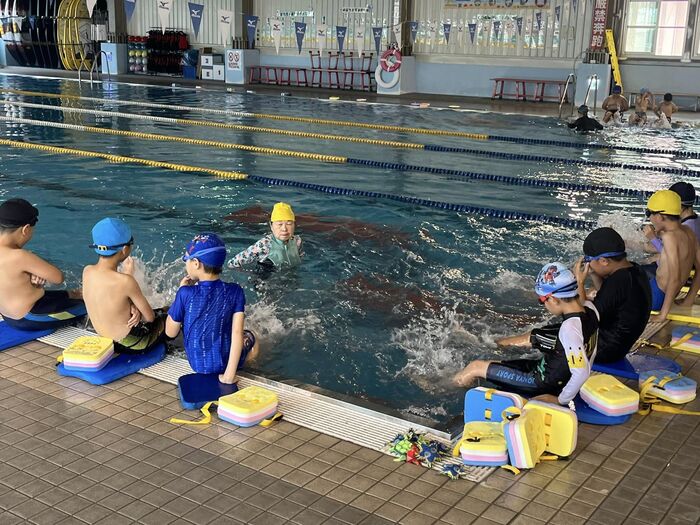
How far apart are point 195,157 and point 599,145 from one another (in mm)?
6913

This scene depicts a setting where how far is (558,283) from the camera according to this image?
3.58 meters

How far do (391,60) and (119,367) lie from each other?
63.3 feet

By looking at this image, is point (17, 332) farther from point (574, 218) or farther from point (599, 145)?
point (599, 145)

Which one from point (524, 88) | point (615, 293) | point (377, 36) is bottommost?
point (615, 293)

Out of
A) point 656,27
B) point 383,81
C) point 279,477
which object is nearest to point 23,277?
point 279,477

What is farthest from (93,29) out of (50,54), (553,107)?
(553,107)

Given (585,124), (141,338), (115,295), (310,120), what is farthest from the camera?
(310,120)

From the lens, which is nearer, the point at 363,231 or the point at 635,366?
the point at 635,366

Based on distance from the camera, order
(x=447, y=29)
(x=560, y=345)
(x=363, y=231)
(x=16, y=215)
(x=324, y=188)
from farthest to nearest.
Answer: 1. (x=447, y=29)
2. (x=324, y=188)
3. (x=363, y=231)
4. (x=16, y=215)
5. (x=560, y=345)

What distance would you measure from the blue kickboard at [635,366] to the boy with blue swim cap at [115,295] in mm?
2503

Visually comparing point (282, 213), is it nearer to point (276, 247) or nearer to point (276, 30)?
point (276, 247)

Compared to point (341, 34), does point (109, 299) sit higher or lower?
lower

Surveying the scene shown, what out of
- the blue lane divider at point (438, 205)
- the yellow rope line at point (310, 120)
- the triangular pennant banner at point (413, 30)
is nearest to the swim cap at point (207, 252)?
the blue lane divider at point (438, 205)

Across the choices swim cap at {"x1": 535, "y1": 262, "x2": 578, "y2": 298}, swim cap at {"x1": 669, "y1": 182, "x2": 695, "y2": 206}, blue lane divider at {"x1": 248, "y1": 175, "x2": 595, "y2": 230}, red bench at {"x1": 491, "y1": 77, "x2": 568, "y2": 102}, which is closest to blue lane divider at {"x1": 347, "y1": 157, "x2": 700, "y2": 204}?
blue lane divider at {"x1": 248, "y1": 175, "x2": 595, "y2": 230}
